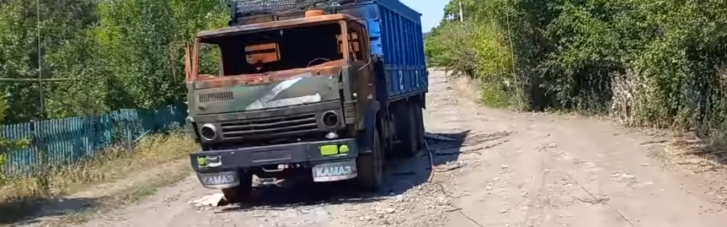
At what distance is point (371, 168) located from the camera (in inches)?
476

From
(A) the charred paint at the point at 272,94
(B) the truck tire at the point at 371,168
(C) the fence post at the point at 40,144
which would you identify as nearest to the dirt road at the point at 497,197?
(B) the truck tire at the point at 371,168

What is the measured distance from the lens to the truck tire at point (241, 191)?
12.3 m

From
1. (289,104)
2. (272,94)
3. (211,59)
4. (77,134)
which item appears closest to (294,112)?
(289,104)

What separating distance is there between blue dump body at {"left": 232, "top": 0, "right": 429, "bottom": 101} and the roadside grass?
3147mm

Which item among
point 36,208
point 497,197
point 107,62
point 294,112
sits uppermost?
point 107,62

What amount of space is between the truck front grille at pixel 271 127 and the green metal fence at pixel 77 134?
4434mm

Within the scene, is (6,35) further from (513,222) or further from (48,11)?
(48,11)

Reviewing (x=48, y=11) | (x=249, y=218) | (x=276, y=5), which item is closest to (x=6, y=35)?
(x=276, y=5)

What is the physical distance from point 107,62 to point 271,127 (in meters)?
14.2

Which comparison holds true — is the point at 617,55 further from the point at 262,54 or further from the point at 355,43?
the point at 262,54

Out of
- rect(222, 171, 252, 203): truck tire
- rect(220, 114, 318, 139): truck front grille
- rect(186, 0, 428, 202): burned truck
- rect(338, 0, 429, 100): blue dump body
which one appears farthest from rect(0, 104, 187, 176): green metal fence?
rect(338, 0, 429, 100): blue dump body

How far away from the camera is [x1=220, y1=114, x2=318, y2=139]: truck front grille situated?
450 inches

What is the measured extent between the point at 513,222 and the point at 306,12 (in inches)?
196

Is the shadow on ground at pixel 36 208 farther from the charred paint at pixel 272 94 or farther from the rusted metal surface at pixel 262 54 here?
the rusted metal surface at pixel 262 54
